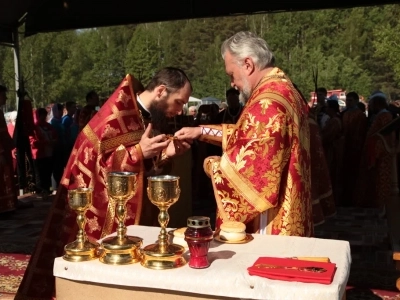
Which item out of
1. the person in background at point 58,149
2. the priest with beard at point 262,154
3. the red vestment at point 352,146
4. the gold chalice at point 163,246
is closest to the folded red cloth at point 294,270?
the gold chalice at point 163,246

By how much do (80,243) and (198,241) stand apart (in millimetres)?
495

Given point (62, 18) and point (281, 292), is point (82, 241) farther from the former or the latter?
point (62, 18)

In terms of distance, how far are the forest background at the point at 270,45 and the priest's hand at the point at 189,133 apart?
35903 millimetres

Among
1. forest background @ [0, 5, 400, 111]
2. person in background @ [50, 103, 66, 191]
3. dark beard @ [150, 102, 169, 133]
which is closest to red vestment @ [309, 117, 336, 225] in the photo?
dark beard @ [150, 102, 169, 133]

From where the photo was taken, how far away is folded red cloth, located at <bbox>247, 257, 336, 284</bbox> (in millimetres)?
2002

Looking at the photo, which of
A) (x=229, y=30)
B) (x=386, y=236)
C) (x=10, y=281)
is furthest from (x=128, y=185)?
(x=229, y=30)

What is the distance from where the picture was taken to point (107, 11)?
348 inches

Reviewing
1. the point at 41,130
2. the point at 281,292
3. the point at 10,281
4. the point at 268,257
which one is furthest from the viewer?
the point at 41,130

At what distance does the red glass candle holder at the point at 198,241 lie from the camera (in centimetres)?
213

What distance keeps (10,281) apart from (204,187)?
5288mm

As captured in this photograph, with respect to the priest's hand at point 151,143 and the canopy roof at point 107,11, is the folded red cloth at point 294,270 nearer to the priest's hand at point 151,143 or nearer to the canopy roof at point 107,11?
the priest's hand at point 151,143

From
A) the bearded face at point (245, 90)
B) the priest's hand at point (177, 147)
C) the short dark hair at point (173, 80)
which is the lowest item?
the priest's hand at point (177, 147)

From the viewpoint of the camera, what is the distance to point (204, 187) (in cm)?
1004

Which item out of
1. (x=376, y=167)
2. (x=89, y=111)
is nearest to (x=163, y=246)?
(x=89, y=111)
